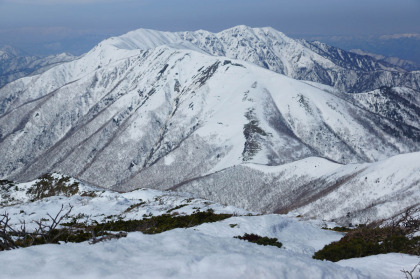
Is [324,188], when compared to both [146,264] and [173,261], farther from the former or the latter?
[146,264]

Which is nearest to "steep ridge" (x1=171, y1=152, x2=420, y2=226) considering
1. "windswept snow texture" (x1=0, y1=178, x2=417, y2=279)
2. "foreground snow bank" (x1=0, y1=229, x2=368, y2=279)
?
"windswept snow texture" (x1=0, y1=178, x2=417, y2=279)

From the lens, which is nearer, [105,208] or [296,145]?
[105,208]

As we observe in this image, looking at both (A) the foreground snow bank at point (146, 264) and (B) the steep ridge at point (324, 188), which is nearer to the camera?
(A) the foreground snow bank at point (146, 264)

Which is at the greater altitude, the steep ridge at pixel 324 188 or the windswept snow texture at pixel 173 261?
the windswept snow texture at pixel 173 261

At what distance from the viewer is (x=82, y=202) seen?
42.5m

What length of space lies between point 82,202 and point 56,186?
103ft

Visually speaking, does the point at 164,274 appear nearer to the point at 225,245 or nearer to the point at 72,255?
the point at 72,255

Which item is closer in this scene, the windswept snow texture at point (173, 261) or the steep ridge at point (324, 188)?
the windswept snow texture at point (173, 261)

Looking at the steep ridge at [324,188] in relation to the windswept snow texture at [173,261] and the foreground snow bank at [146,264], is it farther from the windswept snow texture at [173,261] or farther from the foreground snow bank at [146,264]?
the foreground snow bank at [146,264]

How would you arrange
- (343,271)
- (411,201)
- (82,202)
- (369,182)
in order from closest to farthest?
(343,271) < (82,202) < (411,201) < (369,182)

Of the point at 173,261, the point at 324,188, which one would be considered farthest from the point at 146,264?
the point at 324,188

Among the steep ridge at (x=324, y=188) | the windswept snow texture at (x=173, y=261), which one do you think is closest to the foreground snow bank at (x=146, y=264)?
the windswept snow texture at (x=173, y=261)

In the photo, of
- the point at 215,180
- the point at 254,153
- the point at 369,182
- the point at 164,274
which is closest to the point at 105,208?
the point at 164,274

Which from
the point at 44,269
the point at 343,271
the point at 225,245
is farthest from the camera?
the point at 225,245
